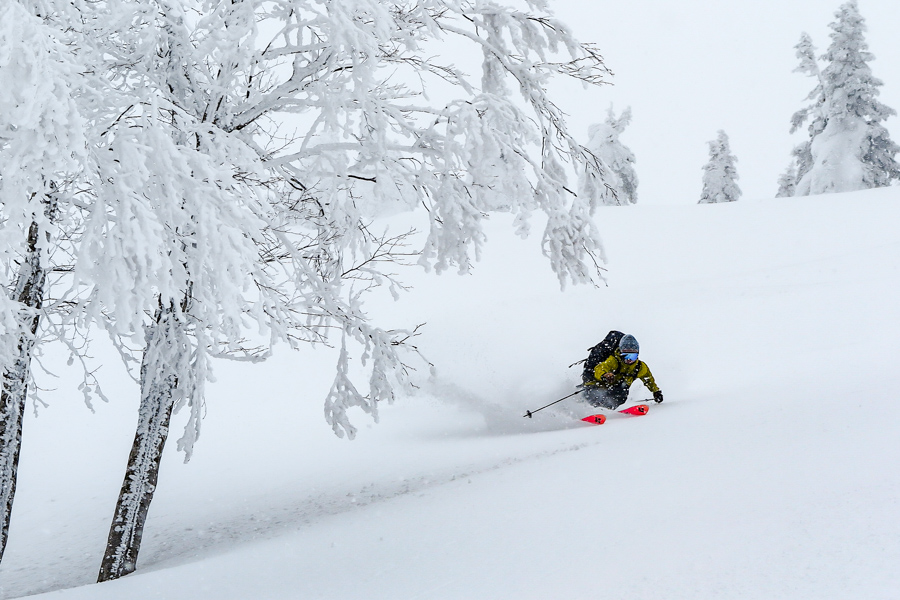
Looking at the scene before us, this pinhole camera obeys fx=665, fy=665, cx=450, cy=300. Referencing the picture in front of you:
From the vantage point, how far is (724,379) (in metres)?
12.6

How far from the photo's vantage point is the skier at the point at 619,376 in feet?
33.6

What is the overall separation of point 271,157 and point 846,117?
2854 centimetres

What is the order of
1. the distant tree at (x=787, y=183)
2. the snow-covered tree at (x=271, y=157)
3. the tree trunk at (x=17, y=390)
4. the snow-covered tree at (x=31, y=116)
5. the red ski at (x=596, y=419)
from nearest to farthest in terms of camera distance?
the snow-covered tree at (x=31, y=116) → the snow-covered tree at (x=271, y=157) → the tree trunk at (x=17, y=390) → the red ski at (x=596, y=419) → the distant tree at (x=787, y=183)

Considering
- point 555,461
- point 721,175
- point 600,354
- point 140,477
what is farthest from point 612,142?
point 140,477

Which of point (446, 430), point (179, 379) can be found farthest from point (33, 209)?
point (446, 430)

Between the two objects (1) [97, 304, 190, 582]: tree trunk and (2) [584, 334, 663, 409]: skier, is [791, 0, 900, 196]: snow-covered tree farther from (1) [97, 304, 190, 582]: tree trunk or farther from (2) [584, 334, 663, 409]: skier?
(1) [97, 304, 190, 582]: tree trunk

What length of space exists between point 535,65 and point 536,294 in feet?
53.0

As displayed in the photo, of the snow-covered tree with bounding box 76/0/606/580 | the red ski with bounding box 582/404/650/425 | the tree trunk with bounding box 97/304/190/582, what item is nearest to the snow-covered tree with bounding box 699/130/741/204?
the red ski with bounding box 582/404/650/425

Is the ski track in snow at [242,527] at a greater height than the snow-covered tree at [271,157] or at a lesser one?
lesser

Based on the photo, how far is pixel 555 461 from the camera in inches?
277

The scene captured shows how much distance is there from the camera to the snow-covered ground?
13.9 ft

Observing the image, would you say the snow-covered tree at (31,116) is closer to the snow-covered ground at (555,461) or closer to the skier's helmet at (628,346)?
the snow-covered ground at (555,461)

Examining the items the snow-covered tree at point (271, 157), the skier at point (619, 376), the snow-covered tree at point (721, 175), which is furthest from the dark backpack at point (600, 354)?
the snow-covered tree at point (721, 175)

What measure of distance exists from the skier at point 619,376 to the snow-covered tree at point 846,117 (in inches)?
924
